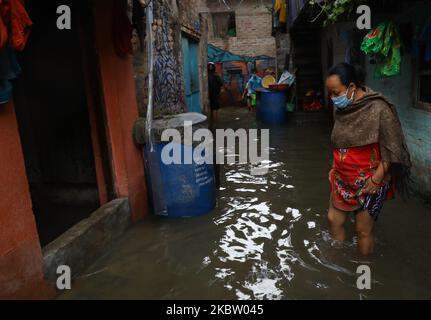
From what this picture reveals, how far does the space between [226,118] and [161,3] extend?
7428 mm

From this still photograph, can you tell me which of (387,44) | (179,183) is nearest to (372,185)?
(387,44)

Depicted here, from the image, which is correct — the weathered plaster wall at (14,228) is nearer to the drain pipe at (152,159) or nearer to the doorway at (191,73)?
the drain pipe at (152,159)

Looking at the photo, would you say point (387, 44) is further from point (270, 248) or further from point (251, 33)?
point (251, 33)

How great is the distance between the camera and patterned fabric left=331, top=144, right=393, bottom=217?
3.08 m

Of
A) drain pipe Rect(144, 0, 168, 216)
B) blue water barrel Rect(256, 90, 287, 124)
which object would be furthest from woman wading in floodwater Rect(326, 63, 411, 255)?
blue water barrel Rect(256, 90, 287, 124)

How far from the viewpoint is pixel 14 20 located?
2459 mm

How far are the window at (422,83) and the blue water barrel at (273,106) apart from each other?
261 inches

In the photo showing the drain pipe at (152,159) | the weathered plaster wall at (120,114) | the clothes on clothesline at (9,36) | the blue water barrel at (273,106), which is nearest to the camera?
the clothes on clothesline at (9,36)

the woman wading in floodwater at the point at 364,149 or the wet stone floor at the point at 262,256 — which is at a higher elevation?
the woman wading in floodwater at the point at 364,149

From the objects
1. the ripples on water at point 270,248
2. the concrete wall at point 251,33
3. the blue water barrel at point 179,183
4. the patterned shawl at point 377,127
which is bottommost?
the ripples on water at point 270,248

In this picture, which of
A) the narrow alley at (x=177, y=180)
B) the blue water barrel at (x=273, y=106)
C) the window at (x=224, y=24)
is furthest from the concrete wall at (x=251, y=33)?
the narrow alley at (x=177, y=180)

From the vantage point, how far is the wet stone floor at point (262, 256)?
3082mm

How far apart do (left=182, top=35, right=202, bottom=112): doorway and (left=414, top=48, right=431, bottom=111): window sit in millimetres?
5250

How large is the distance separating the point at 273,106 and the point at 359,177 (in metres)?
8.60
